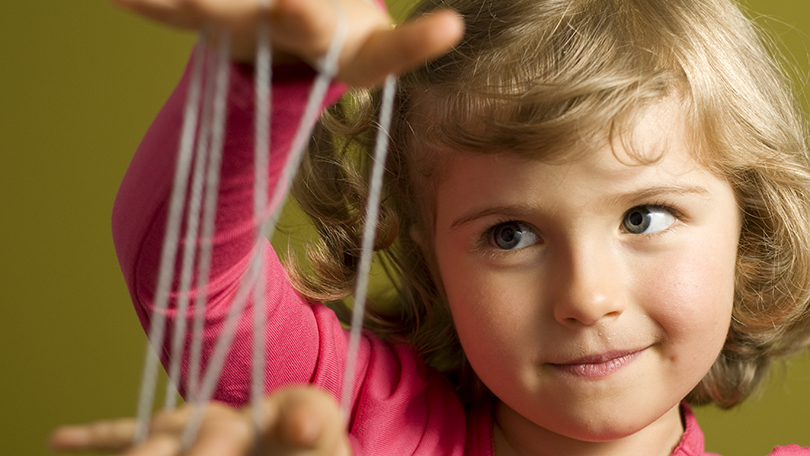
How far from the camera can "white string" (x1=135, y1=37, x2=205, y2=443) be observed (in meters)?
0.38

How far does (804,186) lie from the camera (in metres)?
0.72

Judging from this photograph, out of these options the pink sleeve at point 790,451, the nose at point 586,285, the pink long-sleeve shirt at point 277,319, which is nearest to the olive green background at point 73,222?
the pink sleeve at point 790,451

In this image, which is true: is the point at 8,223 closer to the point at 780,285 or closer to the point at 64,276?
the point at 64,276

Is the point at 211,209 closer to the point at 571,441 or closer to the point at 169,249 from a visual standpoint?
the point at 169,249

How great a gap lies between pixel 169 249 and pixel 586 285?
0.89ft

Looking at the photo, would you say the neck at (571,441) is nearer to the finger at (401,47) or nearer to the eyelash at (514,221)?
the eyelash at (514,221)

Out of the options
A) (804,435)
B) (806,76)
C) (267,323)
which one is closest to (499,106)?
(267,323)

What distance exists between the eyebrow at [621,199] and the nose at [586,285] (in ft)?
0.11

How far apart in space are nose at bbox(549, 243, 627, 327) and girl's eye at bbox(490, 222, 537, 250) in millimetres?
31

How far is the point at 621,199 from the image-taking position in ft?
1.91

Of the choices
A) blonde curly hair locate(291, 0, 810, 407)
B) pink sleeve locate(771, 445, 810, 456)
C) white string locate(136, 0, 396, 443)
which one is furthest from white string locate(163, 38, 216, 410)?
pink sleeve locate(771, 445, 810, 456)

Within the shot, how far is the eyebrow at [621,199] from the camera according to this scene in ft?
1.91

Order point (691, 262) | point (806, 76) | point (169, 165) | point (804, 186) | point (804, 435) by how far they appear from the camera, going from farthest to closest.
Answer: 1. point (804, 435)
2. point (806, 76)
3. point (804, 186)
4. point (691, 262)
5. point (169, 165)

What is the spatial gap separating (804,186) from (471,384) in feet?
1.12
